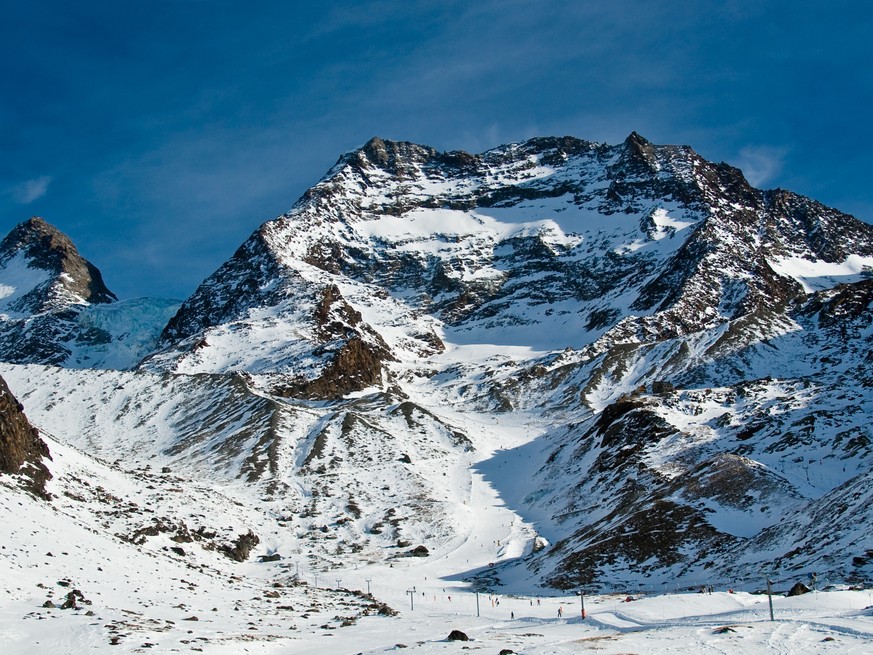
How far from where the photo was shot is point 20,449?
7900 cm

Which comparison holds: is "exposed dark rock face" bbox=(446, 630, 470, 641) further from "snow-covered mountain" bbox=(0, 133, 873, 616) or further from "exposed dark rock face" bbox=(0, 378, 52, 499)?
"exposed dark rock face" bbox=(0, 378, 52, 499)

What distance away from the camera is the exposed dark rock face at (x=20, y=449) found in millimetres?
74750

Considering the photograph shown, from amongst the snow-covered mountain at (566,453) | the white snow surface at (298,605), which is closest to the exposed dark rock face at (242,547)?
the white snow surface at (298,605)

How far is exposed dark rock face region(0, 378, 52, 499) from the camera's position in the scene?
7475cm

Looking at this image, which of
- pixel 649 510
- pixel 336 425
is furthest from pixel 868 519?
pixel 336 425

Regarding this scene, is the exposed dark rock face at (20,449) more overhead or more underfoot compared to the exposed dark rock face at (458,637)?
more overhead

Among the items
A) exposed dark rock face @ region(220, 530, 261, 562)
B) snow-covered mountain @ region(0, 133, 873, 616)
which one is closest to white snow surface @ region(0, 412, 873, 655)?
exposed dark rock face @ region(220, 530, 261, 562)

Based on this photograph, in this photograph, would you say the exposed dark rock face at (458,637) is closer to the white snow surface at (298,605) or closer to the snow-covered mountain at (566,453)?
the white snow surface at (298,605)

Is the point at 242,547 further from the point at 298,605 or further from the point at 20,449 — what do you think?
the point at 298,605

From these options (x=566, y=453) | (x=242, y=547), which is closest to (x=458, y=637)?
(x=242, y=547)

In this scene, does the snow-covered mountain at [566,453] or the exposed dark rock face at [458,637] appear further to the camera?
the snow-covered mountain at [566,453]

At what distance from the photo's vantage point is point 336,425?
154250mm

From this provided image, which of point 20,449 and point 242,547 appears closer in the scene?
point 20,449

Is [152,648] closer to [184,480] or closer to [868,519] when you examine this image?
[868,519]
